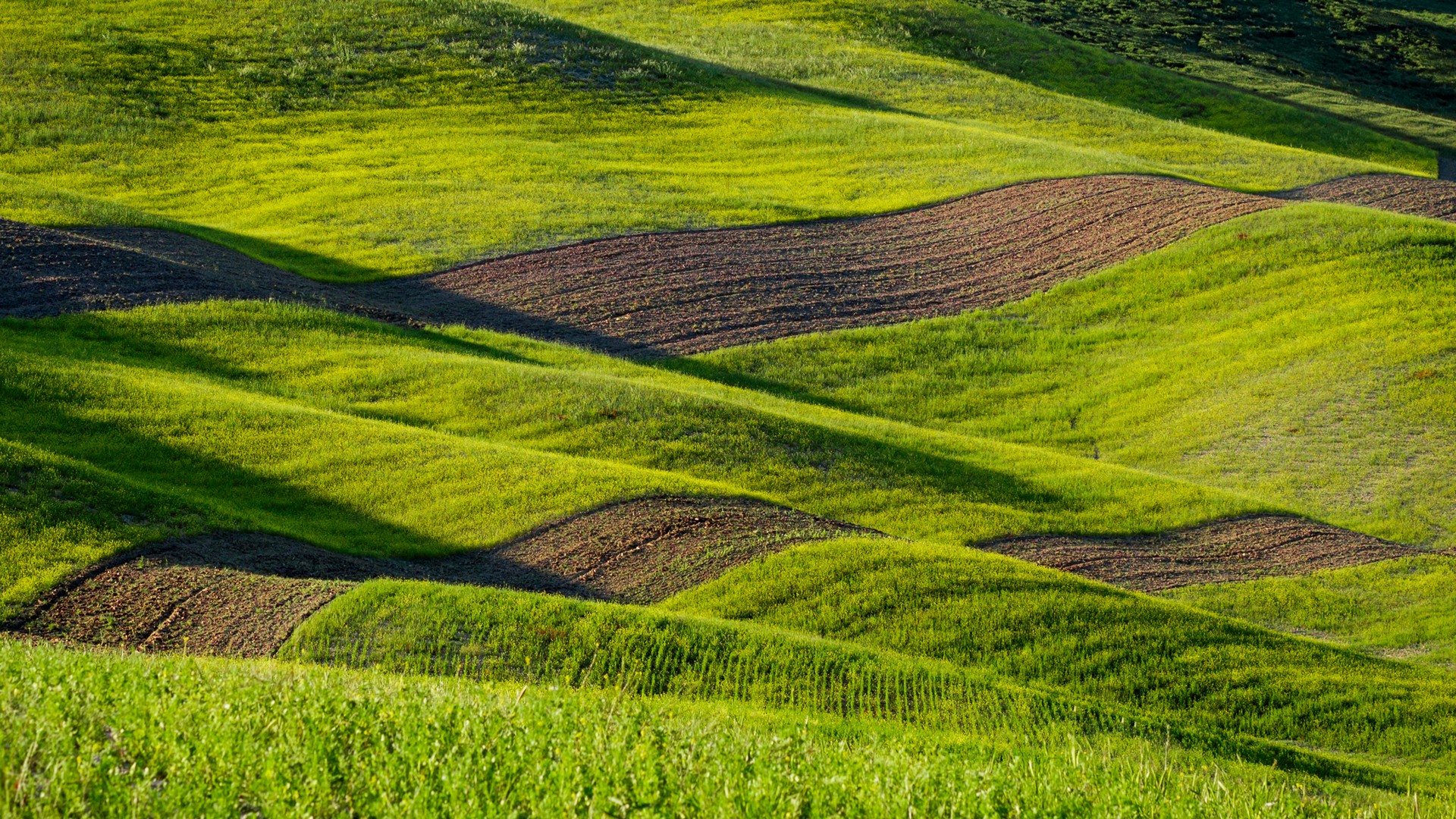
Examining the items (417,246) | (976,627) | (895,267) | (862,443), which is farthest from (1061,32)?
(976,627)

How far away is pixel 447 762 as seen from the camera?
23.2 feet

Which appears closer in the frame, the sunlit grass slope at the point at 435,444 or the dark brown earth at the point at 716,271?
the sunlit grass slope at the point at 435,444

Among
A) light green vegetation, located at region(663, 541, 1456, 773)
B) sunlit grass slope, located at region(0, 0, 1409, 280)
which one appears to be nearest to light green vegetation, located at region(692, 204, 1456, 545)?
light green vegetation, located at region(663, 541, 1456, 773)

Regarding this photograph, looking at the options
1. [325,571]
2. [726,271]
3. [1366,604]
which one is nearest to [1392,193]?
[726,271]

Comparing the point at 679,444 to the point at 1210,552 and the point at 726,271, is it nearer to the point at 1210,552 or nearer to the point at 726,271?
the point at 1210,552

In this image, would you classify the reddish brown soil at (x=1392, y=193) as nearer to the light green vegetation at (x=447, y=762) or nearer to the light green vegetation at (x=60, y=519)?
the light green vegetation at (x=447, y=762)

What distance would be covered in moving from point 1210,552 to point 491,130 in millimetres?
36835

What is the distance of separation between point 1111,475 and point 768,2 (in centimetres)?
5608

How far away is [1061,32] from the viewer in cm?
8506

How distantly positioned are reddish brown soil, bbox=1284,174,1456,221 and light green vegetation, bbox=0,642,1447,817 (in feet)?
127

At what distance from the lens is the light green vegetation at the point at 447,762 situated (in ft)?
21.7

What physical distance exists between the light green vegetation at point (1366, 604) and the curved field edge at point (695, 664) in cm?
572

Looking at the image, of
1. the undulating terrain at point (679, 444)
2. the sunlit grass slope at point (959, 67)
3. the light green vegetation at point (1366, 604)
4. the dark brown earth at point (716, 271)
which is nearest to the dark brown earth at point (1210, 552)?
the undulating terrain at point (679, 444)

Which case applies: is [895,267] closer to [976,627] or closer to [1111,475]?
[1111,475]
